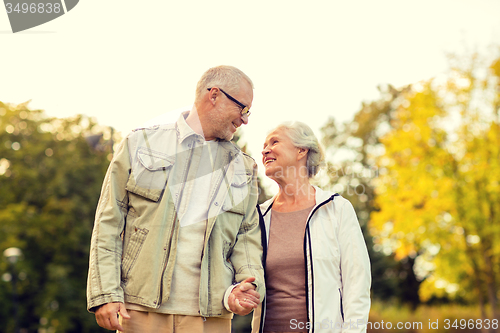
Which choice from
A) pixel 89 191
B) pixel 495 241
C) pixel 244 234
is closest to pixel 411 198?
pixel 495 241

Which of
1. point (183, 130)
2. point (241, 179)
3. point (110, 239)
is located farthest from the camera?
point (241, 179)

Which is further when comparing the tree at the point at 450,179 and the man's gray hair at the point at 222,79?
the tree at the point at 450,179

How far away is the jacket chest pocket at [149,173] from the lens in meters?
2.48

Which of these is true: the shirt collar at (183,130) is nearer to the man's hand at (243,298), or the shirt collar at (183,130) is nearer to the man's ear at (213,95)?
the man's ear at (213,95)

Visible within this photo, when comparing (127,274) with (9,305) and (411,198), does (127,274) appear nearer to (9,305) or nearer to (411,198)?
(411,198)

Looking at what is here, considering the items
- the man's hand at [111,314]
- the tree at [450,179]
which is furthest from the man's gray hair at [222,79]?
the tree at [450,179]

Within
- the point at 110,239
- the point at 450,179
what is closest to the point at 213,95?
the point at 110,239

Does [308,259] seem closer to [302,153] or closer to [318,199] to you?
[318,199]

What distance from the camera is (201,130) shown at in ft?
9.04

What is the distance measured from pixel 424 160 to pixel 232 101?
10.9 metres

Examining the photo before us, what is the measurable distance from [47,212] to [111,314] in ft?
59.6

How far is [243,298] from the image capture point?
8.09ft

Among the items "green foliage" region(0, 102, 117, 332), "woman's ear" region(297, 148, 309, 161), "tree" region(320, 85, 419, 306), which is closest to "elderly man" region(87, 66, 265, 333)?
"woman's ear" region(297, 148, 309, 161)

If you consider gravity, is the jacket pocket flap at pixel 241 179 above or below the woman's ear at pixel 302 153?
above
